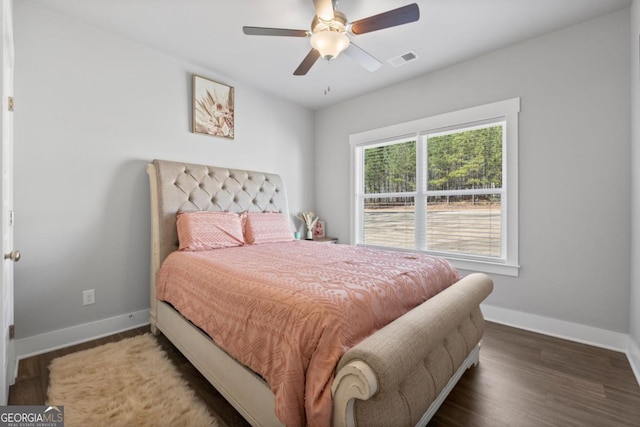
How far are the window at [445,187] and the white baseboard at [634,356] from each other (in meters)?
0.88

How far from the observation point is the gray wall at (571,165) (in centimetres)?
220

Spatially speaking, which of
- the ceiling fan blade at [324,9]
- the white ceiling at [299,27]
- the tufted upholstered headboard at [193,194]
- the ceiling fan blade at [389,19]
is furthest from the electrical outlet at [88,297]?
the ceiling fan blade at [389,19]

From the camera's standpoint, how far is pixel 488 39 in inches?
101

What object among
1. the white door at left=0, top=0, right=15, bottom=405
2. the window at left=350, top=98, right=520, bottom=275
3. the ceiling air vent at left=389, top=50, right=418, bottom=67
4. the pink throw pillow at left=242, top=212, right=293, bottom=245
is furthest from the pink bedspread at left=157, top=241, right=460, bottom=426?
the ceiling air vent at left=389, top=50, right=418, bottom=67

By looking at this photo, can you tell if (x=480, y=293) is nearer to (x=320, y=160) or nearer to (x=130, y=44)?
(x=320, y=160)

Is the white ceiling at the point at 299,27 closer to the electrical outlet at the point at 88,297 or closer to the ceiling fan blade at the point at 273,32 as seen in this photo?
the ceiling fan blade at the point at 273,32

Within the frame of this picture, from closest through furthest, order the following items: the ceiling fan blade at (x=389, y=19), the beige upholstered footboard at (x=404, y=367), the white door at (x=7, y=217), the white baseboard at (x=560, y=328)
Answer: the beige upholstered footboard at (x=404, y=367), the white door at (x=7, y=217), the ceiling fan blade at (x=389, y=19), the white baseboard at (x=560, y=328)

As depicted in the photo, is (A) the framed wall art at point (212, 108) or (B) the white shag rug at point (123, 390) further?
(A) the framed wall art at point (212, 108)

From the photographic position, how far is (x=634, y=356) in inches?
77.1

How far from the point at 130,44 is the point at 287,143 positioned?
201cm

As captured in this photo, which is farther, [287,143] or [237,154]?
[287,143]

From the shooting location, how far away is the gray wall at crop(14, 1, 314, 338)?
6.90 feet

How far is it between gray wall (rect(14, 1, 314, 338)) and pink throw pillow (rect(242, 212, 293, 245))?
863 mm

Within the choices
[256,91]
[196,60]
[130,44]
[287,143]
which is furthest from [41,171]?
[287,143]
